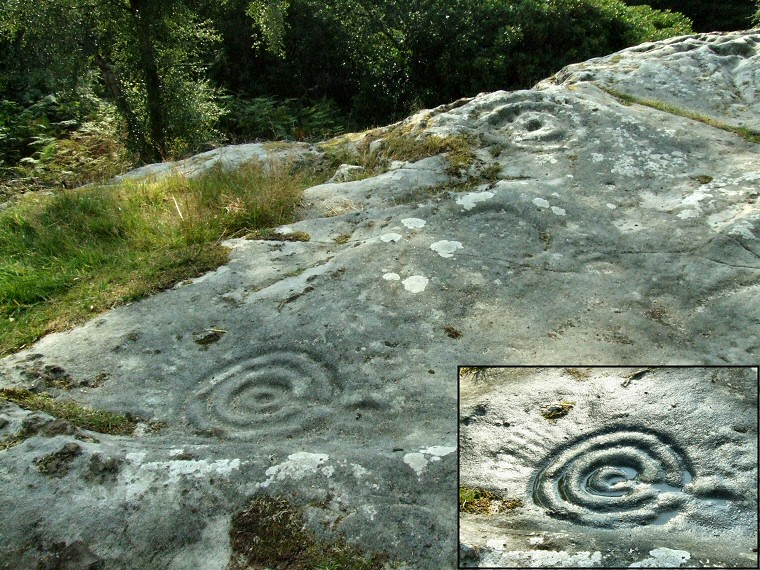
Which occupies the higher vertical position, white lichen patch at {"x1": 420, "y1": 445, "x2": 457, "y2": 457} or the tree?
the tree

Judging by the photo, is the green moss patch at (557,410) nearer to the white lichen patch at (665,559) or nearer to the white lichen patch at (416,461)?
the white lichen patch at (416,461)

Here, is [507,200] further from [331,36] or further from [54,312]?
[331,36]

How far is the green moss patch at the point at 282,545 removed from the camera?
293 cm

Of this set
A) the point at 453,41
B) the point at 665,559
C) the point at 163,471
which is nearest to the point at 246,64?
the point at 453,41

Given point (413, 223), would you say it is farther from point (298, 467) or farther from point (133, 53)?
point (133, 53)

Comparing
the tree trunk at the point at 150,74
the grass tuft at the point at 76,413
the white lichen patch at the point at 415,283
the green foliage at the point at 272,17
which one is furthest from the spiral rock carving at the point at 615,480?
the green foliage at the point at 272,17

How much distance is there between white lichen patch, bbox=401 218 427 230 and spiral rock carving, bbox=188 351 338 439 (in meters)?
1.47

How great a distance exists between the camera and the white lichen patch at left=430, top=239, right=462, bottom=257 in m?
4.96

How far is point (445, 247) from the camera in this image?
16.5 feet

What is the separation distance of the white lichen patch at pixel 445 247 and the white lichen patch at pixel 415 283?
12.5 inches

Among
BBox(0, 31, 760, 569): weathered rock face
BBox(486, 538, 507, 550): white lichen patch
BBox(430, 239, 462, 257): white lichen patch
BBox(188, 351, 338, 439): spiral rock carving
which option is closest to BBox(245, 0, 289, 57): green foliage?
BBox(0, 31, 760, 569): weathered rock face

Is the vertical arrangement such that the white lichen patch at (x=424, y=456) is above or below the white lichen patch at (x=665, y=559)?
above

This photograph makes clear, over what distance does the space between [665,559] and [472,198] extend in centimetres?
329

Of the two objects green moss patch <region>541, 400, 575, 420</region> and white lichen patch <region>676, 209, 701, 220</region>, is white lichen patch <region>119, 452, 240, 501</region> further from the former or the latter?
white lichen patch <region>676, 209, 701, 220</region>
